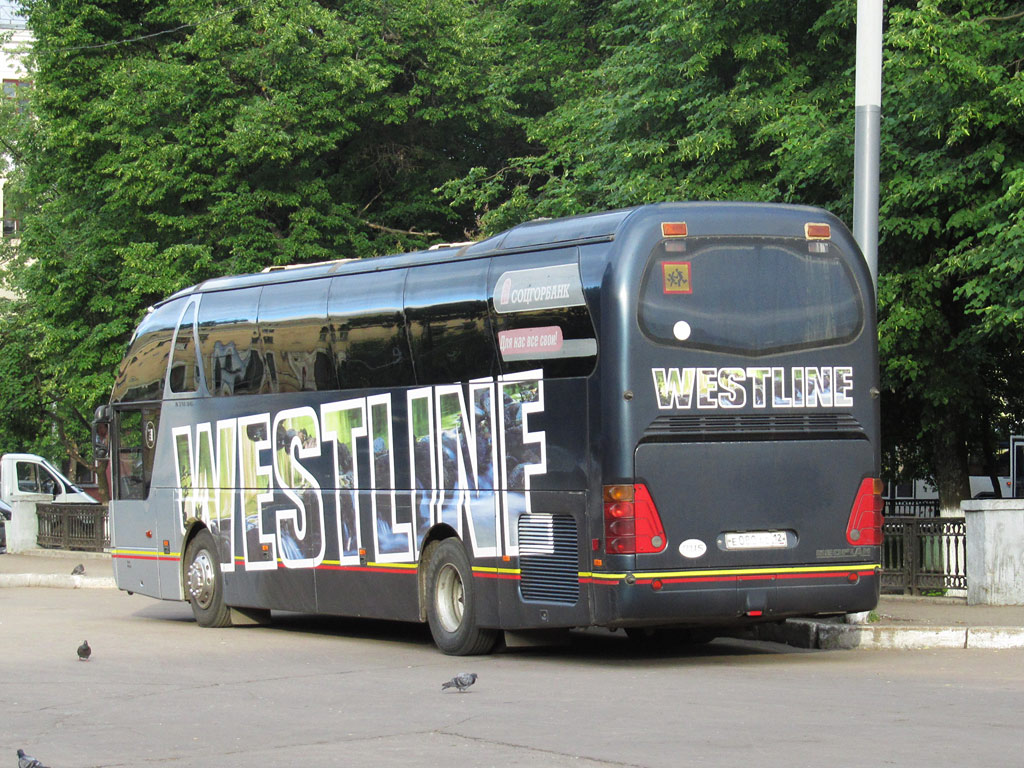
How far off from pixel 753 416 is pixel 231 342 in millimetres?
7133

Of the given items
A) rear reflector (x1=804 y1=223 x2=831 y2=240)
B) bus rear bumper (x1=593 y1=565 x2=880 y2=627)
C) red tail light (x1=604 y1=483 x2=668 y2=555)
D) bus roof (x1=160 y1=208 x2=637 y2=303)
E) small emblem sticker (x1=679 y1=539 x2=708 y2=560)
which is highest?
bus roof (x1=160 y1=208 x2=637 y2=303)

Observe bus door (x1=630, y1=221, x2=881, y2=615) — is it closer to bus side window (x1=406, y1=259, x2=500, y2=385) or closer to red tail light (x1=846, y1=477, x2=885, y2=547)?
red tail light (x1=846, y1=477, x2=885, y2=547)

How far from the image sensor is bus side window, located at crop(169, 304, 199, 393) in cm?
1866

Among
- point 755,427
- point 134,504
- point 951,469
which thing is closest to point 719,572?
point 755,427

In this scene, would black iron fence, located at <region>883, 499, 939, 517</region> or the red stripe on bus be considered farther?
black iron fence, located at <region>883, 499, 939, 517</region>

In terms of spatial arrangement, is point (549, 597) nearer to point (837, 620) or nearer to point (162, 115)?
point (837, 620)

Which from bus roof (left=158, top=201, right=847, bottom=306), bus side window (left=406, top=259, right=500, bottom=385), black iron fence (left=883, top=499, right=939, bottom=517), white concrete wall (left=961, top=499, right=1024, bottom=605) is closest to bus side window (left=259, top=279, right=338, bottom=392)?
bus roof (left=158, top=201, right=847, bottom=306)

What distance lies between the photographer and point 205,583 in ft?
61.2

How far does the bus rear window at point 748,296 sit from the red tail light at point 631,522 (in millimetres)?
1229

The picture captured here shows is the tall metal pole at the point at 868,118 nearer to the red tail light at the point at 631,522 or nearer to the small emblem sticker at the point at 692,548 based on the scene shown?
the small emblem sticker at the point at 692,548

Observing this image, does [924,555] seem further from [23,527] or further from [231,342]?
[23,527]

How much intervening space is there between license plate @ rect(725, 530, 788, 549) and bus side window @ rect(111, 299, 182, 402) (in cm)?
873

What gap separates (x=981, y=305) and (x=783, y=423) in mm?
6664

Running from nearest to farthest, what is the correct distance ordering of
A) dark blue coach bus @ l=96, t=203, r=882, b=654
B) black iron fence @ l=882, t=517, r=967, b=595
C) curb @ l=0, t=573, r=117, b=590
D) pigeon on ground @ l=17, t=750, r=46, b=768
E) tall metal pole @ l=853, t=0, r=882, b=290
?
1. pigeon on ground @ l=17, t=750, r=46, b=768
2. dark blue coach bus @ l=96, t=203, r=882, b=654
3. tall metal pole @ l=853, t=0, r=882, b=290
4. black iron fence @ l=882, t=517, r=967, b=595
5. curb @ l=0, t=573, r=117, b=590
